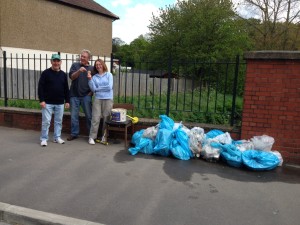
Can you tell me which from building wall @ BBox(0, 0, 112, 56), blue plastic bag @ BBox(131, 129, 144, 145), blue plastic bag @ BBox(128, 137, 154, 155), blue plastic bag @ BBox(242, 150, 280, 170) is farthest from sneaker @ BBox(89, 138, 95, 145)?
building wall @ BBox(0, 0, 112, 56)

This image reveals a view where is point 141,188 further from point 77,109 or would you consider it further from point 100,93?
point 77,109

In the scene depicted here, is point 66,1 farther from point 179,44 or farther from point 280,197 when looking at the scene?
point 280,197

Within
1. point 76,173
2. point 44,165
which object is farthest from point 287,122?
point 44,165

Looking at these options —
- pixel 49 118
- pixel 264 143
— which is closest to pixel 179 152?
pixel 264 143

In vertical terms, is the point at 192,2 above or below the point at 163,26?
above

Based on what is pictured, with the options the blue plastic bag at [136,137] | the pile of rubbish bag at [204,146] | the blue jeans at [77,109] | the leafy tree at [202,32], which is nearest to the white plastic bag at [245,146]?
the pile of rubbish bag at [204,146]

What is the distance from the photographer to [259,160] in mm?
5055

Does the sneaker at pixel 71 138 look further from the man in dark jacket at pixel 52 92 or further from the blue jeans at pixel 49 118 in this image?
Result: the man in dark jacket at pixel 52 92

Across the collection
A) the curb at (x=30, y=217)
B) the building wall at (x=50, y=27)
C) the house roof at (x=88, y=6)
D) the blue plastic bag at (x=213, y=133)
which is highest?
the house roof at (x=88, y=6)

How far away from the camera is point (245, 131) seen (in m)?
5.67

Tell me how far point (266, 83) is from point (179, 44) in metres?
20.4

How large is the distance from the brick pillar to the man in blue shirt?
303 cm

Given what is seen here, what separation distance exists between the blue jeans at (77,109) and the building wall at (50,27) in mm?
14806

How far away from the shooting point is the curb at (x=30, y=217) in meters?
3.23
